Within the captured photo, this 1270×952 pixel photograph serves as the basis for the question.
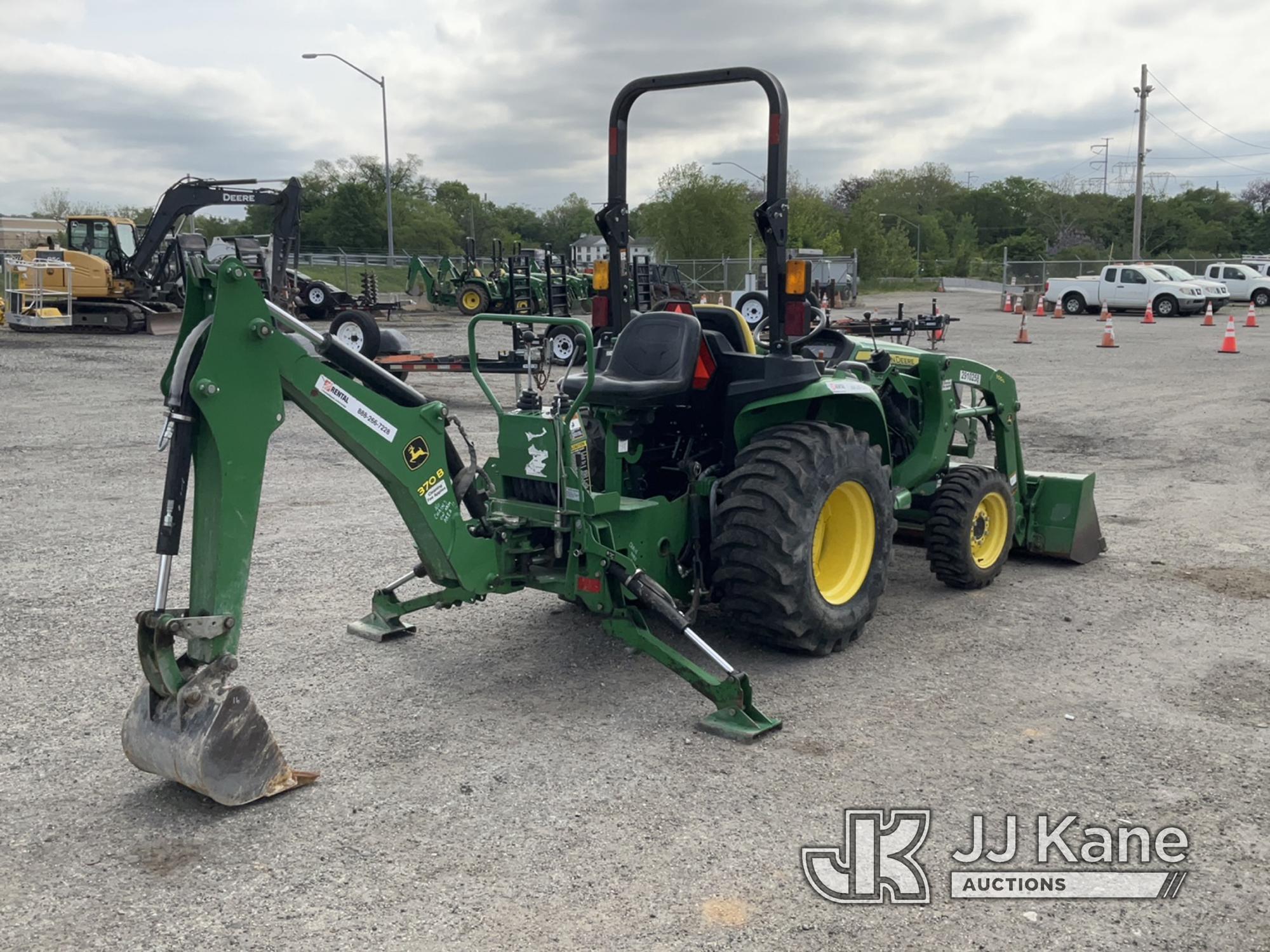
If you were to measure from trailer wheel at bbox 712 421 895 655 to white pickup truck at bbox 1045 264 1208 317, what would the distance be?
30271mm

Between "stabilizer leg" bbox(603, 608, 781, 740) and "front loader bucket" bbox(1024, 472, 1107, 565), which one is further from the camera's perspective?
"front loader bucket" bbox(1024, 472, 1107, 565)

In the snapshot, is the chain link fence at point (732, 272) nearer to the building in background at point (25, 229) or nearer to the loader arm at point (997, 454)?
the building in background at point (25, 229)

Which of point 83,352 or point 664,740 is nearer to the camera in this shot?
point 664,740

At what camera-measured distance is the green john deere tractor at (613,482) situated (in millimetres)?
3883

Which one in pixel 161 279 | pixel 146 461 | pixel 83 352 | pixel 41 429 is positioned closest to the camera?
pixel 146 461

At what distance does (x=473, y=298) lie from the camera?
29812 millimetres

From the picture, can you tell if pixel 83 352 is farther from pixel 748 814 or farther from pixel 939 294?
pixel 939 294

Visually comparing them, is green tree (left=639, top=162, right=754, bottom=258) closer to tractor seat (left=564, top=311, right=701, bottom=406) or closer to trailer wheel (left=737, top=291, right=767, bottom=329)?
trailer wheel (left=737, top=291, right=767, bottom=329)

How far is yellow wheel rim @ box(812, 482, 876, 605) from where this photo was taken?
18.3 feet

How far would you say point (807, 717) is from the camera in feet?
15.7

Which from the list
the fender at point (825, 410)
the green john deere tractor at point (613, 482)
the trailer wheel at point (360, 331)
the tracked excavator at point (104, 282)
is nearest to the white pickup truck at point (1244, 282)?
the tracked excavator at point (104, 282)

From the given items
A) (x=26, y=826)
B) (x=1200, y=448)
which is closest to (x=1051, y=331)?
(x=1200, y=448)

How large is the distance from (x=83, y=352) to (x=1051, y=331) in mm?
21576

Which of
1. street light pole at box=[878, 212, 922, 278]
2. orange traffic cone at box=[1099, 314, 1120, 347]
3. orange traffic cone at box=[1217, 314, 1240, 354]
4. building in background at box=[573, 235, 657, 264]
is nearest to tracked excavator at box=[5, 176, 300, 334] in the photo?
building in background at box=[573, 235, 657, 264]
